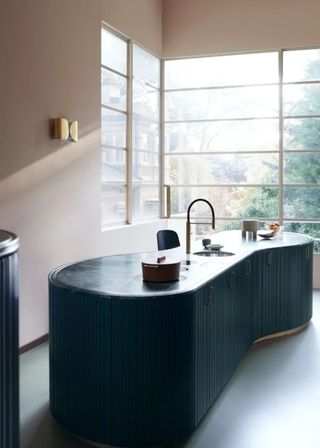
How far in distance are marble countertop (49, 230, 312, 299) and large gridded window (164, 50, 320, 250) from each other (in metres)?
3.27

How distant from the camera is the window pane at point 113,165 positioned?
6.46 meters

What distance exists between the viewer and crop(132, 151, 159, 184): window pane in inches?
290

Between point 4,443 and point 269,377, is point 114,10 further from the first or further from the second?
point 4,443

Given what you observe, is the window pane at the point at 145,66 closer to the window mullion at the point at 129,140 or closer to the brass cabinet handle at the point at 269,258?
the window mullion at the point at 129,140

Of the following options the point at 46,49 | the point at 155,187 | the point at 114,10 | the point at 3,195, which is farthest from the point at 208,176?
the point at 3,195

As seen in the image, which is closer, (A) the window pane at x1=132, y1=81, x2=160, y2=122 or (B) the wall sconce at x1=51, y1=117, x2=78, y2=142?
(B) the wall sconce at x1=51, y1=117, x2=78, y2=142

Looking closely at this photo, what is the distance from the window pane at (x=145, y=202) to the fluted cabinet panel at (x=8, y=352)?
17.9 feet

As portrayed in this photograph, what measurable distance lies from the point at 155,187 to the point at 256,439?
5.48 meters

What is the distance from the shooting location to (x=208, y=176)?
8.09 meters

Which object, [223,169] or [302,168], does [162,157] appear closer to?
[223,169]

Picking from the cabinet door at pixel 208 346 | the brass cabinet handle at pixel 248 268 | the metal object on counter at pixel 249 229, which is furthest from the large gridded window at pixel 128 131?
the cabinet door at pixel 208 346

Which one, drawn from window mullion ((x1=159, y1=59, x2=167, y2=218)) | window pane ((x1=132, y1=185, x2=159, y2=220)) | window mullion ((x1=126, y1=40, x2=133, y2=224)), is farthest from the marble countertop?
window mullion ((x1=159, y1=59, x2=167, y2=218))

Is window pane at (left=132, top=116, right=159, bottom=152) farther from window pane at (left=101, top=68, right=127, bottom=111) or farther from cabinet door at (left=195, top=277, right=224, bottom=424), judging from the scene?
cabinet door at (left=195, top=277, right=224, bottom=424)

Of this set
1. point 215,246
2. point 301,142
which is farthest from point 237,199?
point 215,246
